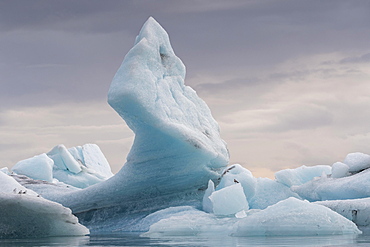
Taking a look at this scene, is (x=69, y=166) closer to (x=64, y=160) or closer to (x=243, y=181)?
(x=64, y=160)

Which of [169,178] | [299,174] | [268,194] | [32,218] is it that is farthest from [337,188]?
[32,218]

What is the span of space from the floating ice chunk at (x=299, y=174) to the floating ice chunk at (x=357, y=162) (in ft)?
3.85

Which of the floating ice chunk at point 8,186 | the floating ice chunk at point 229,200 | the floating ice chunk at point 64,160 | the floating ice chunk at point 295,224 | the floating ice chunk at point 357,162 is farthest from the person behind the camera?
the floating ice chunk at point 64,160

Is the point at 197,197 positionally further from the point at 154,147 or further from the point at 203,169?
the point at 154,147

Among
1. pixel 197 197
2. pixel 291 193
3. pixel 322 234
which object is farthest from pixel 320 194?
pixel 322 234

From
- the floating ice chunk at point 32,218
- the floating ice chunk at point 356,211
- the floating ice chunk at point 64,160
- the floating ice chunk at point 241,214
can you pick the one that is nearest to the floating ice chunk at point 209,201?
the floating ice chunk at point 241,214

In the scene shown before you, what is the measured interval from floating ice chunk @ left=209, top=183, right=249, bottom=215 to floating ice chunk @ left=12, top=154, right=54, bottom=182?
1069cm

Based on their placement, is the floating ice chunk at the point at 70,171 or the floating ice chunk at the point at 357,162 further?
the floating ice chunk at the point at 70,171

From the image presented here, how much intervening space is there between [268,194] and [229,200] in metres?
3.85

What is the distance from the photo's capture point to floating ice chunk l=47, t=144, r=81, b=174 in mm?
21625

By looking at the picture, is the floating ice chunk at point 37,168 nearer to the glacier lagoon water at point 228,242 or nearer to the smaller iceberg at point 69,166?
the smaller iceberg at point 69,166

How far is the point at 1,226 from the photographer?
8062mm

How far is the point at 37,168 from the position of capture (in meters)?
19.6

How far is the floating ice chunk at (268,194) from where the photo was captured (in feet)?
44.7
